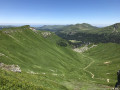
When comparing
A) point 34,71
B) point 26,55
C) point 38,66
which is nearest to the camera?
point 34,71

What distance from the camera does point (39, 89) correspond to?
3388cm

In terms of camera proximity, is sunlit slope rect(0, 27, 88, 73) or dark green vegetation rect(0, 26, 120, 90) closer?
dark green vegetation rect(0, 26, 120, 90)

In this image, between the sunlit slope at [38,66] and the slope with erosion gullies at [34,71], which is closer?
the slope with erosion gullies at [34,71]

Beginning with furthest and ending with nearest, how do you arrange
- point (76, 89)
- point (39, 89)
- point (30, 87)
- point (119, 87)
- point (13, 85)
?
point (76, 89) < point (119, 87) < point (39, 89) < point (30, 87) < point (13, 85)

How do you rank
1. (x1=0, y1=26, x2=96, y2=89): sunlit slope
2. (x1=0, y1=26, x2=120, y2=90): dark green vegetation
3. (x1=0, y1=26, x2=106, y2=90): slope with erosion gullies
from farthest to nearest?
(x1=0, y1=26, x2=96, y2=89): sunlit slope → (x1=0, y1=26, x2=120, y2=90): dark green vegetation → (x1=0, y1=26, x2=106, y2=90): slope with erosion gullies

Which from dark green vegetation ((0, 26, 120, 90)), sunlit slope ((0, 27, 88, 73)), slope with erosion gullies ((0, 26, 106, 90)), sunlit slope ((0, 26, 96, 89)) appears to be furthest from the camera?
sunlit slope ((0, 27, 88, 73))

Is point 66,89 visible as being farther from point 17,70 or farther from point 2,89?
point 2,89

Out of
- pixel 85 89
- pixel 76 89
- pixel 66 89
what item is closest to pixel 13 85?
pixel 66 89

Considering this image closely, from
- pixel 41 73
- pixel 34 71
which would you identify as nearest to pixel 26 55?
pixel 34 71

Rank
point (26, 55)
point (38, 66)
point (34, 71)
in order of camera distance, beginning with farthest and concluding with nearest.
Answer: point (26, 55) → point (38, 66) → point (34, 71)

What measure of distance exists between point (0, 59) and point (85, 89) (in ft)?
164

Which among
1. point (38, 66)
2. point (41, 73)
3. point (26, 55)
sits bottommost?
point (41, 73)

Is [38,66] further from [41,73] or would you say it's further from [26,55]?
[26,55]

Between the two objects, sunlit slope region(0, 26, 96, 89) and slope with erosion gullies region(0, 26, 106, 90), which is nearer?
slope with erosion gullies region(0, 26, 106, 90)
